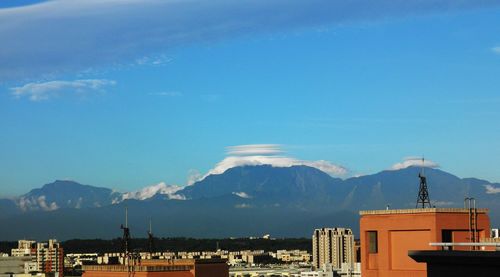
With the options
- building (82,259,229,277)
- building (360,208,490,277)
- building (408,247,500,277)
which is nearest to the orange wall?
building (82,259,229,277)

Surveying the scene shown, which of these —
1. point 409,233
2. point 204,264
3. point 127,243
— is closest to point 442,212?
point 409,233

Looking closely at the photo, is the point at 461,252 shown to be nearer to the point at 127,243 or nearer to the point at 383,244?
the point at 383,244

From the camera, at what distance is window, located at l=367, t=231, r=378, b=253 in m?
68.5

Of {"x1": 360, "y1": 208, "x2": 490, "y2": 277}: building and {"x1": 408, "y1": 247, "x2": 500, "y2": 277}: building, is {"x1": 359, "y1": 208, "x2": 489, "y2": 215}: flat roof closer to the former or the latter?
{"x1": 360, "y1": 208, "x2": 490, "y2": 277}: building

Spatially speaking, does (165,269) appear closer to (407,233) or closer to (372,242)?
(372,242)

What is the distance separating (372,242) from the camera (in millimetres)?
69000

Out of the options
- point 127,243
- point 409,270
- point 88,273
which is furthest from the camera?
point 88,273

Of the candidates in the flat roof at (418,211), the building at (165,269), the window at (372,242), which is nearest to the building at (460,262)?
the flat roof at (418,211)

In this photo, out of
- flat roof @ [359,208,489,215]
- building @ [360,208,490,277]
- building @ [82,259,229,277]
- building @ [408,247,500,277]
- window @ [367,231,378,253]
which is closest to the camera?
building @ [408,247,500,277]

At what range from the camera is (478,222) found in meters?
68.6

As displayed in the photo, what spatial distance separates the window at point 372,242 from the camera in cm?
6852

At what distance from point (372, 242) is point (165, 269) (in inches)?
1303

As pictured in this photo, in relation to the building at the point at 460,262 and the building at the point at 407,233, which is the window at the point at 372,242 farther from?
the building at the point at 460,262

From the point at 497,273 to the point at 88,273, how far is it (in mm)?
80882
